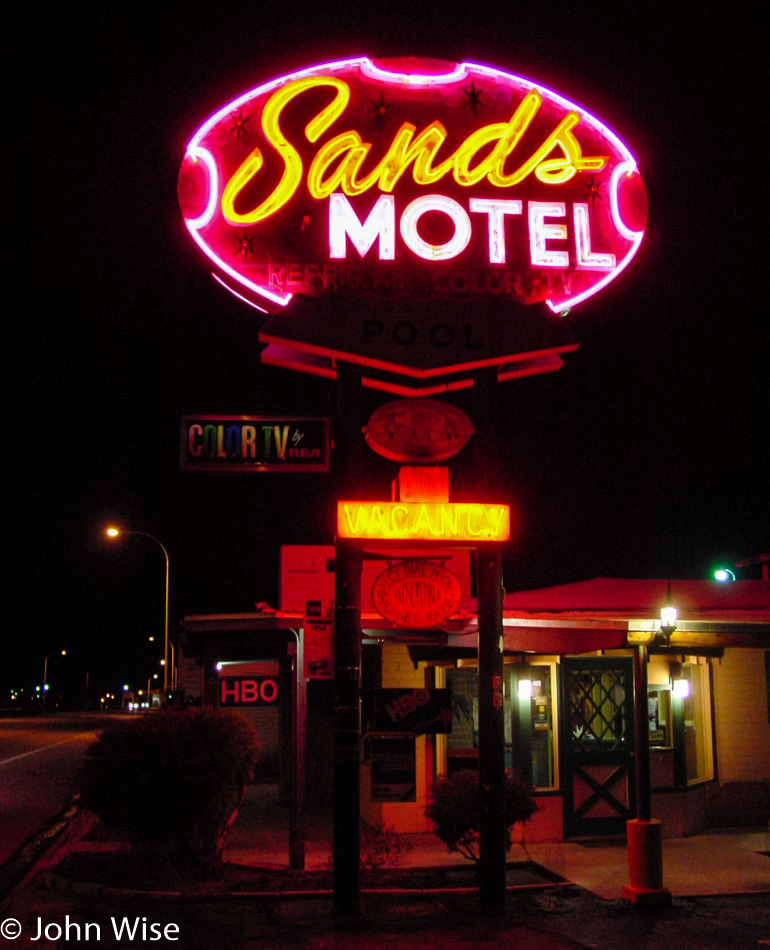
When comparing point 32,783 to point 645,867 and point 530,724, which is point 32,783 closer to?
point 530,724

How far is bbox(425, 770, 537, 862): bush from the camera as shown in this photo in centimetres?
908

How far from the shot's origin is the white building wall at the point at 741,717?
13.1 meters

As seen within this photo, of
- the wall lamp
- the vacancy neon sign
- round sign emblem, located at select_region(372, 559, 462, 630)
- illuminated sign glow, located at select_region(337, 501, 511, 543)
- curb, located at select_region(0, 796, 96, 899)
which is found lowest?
curb, located at select_region(0, 796, 96, 899)

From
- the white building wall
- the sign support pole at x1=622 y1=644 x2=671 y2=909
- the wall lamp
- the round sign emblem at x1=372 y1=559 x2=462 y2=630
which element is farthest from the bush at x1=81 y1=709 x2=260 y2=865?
the white building wall

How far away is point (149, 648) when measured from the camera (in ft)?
437

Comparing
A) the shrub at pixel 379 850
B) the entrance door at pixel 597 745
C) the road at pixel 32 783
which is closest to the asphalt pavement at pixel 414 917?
the shrub at pixel 379 850

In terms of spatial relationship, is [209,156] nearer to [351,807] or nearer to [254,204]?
[254,204]

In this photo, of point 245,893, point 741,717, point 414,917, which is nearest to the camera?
Answer: point 414,917

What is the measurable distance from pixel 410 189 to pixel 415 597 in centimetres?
459

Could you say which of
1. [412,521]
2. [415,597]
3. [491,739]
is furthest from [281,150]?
[491,739]

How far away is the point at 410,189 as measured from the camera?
10242mm

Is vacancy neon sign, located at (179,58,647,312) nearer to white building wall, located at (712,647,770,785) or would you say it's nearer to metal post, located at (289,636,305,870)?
metal post, located at (289,636,305,870)

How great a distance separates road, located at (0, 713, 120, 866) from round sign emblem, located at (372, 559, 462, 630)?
14.5 ft

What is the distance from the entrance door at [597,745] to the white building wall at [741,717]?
69.4 inches
